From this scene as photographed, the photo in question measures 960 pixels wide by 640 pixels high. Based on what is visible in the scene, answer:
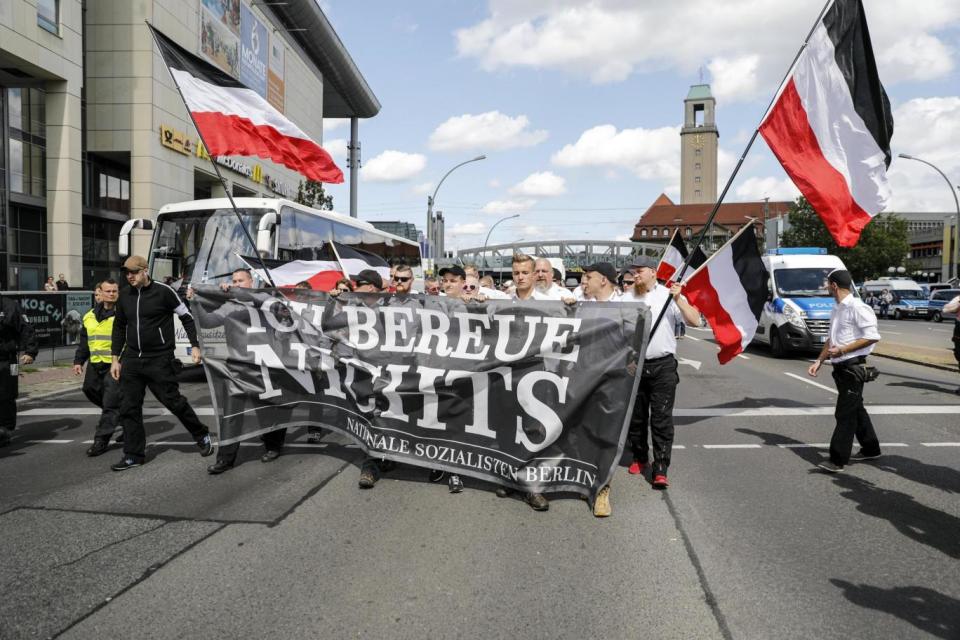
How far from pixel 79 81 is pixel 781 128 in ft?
86.1

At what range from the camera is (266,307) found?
5.98 m

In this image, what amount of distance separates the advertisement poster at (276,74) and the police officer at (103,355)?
114 feet

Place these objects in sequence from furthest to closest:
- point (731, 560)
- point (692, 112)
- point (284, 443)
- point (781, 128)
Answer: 1. point (692, 112)
2. point (284, 443)
3. point (781, 128)
4. point (731, 560)

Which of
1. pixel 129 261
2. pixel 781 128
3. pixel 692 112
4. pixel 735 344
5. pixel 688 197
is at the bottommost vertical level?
pixel 735 344

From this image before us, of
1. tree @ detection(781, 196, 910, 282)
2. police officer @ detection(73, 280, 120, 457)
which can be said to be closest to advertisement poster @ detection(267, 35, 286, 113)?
police officer @ detection(73, 280, 120, 457)

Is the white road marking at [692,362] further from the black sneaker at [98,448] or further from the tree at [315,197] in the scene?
the tree at [315,197]

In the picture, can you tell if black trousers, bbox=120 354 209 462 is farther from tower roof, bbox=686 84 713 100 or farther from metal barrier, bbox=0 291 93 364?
tower roof, bbox=686 84 713 100

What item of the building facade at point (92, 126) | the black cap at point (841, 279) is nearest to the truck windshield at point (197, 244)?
the black cap at point (841, 279)

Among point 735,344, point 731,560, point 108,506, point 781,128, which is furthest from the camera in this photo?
point 735,344

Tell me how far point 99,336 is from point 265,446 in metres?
2.12

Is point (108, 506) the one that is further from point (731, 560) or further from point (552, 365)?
point (731, 560)

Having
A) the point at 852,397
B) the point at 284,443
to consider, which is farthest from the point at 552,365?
the point at 284,443

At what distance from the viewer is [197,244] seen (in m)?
12.8

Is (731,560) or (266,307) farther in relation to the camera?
(266,307)
